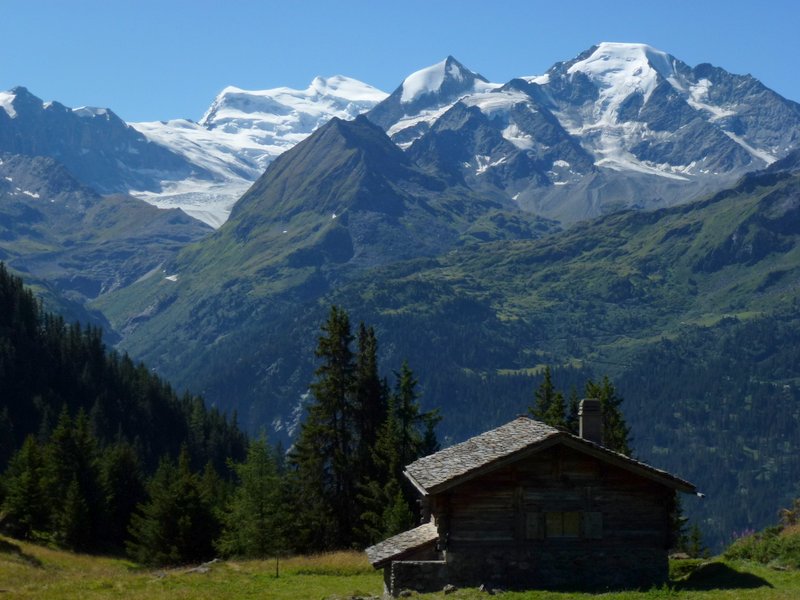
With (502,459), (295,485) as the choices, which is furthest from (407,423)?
(502,459)

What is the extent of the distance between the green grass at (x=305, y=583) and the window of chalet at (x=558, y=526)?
3.27 meters

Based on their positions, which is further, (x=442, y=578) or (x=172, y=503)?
(x=172, y=503)

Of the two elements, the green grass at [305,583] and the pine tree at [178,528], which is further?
the pine tree at [178,528]

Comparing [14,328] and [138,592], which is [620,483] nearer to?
[138,592]

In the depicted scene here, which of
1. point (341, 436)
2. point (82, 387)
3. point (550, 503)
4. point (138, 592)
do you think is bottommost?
point (138, 592)

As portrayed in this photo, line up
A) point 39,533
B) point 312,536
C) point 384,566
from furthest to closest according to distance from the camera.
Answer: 1. point 39,533
2. point 312,536
3. point 384,566

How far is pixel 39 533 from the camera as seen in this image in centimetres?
7488

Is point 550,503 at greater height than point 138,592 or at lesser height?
greater

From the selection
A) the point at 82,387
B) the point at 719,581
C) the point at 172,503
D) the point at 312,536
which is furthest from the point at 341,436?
the point at 82,387

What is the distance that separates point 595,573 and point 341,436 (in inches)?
1101

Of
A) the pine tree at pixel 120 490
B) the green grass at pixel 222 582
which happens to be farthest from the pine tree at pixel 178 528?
the pine tree at pixel 120 490

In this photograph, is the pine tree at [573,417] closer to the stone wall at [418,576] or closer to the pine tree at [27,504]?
the stone wall at [418,576]

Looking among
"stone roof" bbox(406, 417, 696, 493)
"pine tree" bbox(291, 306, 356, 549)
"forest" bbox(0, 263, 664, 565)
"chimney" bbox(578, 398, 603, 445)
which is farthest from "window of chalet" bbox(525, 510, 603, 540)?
"pine tree" bbox(291, 306, 356, 549)

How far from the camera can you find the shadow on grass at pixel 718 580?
33.8m
